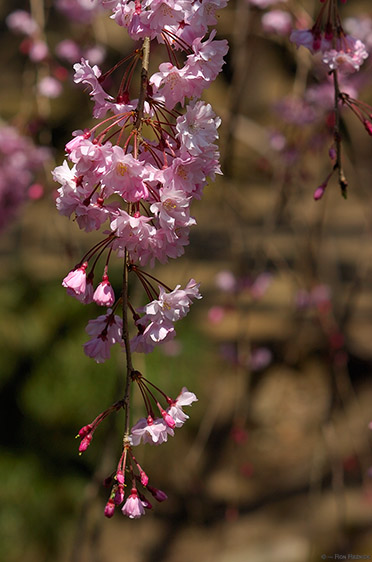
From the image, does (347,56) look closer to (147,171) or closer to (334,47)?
(334,47)

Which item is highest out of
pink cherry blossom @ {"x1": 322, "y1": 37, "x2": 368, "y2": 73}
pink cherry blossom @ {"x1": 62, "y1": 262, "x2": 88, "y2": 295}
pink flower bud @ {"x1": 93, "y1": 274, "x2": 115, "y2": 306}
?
pink cherry blossom @ {"x1": 322, "y1": 37, "x2": 368, "y2": 73}

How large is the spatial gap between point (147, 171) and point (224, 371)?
2169 millimetres

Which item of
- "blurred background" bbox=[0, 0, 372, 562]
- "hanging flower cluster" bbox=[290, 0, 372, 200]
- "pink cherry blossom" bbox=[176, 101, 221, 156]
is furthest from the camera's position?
"blurred background" bbox=[0, 0, 372, 562]

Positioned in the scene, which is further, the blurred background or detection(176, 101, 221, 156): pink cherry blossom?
the blurred background

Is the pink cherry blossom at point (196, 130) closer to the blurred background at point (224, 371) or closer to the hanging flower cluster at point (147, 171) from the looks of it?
the hanging flower cluster at point (147, 171)

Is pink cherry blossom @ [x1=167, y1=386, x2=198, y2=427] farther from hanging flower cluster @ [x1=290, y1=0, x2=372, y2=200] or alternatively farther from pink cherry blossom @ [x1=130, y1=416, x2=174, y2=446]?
hanging flower cluster @ [x1=290, y1=0, x2=372, y2=200]

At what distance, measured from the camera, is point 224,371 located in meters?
2.72

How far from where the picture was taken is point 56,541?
97.0 inches

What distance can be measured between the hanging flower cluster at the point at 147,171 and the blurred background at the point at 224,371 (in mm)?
900

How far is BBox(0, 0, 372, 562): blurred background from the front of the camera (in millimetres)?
1997

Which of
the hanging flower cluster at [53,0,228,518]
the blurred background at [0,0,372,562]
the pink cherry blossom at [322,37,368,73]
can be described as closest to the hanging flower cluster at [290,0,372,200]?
the pink cherry blossom at [322,37,368,73]

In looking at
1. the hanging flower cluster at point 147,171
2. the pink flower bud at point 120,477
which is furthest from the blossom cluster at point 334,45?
the pink flower bud at point 120,477

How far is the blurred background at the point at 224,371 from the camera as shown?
200 cm

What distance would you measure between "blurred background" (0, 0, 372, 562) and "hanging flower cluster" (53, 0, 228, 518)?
90 cm
